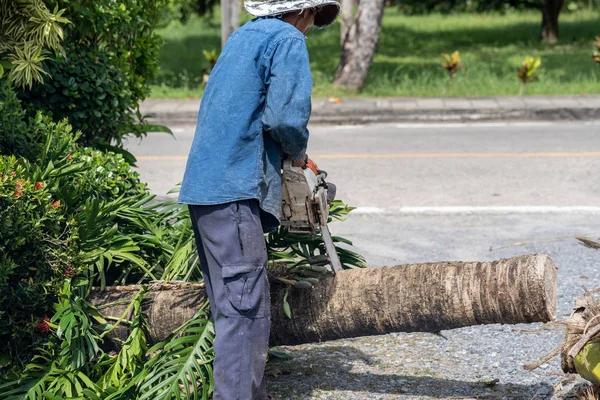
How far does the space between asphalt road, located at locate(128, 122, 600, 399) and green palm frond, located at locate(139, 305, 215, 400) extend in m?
0.53

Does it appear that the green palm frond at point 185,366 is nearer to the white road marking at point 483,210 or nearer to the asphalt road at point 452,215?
the asphalt road at point 452,215

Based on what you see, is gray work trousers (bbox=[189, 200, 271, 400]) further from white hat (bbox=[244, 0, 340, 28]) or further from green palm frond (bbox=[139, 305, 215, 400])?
white hat (bbox=[244, 0, 340, 28])

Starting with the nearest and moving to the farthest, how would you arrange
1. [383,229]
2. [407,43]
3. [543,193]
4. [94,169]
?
[94,169] → [383,229] → [543,193] → [407,43]

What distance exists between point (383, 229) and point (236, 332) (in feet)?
12.6

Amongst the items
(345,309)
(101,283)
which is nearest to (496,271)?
(345,309)

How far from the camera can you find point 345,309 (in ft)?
12.8

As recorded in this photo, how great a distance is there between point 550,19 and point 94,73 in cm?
1800

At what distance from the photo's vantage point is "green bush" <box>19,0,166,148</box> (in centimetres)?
497

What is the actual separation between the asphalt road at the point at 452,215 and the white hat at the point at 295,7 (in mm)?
1304

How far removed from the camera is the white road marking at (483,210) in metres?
7.61

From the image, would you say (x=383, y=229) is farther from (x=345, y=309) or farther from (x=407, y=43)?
(x=407, y=43)

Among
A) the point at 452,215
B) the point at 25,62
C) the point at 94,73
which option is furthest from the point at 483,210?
the point at 25,62

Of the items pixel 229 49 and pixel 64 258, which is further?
pixel 64 258

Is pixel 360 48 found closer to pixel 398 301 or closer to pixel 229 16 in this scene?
pixel 229 16
